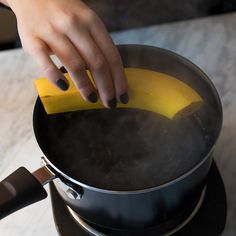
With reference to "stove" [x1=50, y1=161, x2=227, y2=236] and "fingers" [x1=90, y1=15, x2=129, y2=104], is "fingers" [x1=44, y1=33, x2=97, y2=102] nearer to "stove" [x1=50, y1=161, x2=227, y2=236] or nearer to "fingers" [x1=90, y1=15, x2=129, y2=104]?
"fingers" [x1=90, y1=15, x2=129, y2=104]

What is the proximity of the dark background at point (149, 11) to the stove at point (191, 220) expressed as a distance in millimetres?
356

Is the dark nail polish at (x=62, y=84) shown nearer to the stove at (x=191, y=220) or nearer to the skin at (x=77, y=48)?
the skin at (x=77, y=48)

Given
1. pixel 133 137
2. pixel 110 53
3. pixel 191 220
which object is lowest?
pixel 191 220

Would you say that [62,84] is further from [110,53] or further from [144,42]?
[144,42]

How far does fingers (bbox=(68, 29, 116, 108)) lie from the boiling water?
0.30 feet

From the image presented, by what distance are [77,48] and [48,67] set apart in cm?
4

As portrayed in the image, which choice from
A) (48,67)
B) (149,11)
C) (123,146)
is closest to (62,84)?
(48,67)

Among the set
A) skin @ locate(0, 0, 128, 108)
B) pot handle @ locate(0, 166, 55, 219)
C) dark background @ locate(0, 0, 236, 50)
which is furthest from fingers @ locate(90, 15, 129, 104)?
dark background @ locate(0, 0, 236, 50)

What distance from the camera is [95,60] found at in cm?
48

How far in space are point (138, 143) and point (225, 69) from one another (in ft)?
0.90

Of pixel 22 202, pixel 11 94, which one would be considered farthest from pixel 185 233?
pixel 11 94

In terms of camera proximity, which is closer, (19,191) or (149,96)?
(19,191)

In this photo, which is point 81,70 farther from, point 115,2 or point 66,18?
point 115,2

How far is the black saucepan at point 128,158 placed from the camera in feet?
1.48
